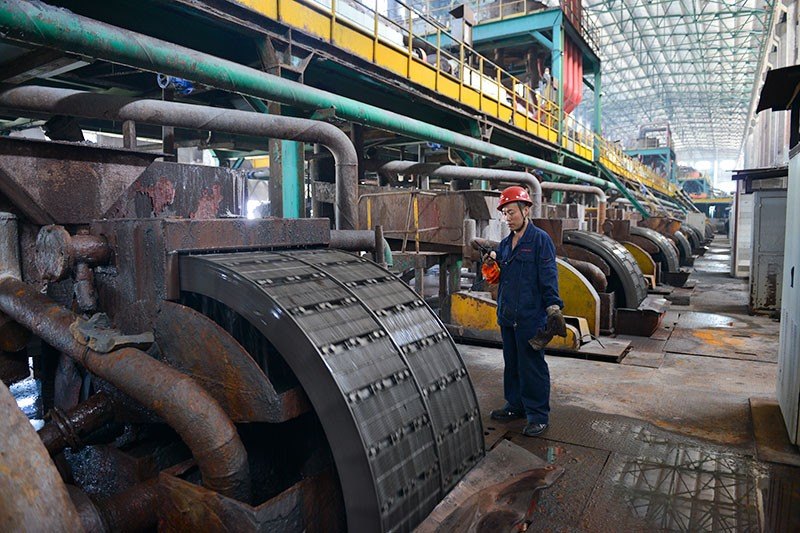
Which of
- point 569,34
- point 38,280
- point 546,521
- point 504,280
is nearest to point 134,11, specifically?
point 38,280

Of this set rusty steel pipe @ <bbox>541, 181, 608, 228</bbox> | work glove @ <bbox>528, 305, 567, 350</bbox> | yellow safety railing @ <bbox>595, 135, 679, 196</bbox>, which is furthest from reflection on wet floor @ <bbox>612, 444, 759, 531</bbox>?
yellow safety railing @ <bbox>595, 135, 679, 196</bbox>

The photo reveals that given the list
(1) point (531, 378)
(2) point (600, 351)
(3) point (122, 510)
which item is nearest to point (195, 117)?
(3) point (122, 510)

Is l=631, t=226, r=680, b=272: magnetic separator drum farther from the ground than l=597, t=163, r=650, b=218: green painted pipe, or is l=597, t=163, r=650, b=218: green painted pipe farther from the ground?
l=597, t=163, r=650, b=218: green painted pipe

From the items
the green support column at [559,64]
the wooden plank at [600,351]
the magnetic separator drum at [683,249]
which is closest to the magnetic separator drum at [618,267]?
the wooden plank at [600,351]

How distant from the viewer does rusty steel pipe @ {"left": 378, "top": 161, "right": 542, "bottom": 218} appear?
21.4 ft

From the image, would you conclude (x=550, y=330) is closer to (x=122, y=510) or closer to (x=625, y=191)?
(x=122, y=510)

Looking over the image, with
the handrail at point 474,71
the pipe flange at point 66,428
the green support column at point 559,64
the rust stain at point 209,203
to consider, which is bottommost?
the pipe flange at point 66,428

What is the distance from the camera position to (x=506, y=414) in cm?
425

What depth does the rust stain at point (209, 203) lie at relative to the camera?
3.55 meters

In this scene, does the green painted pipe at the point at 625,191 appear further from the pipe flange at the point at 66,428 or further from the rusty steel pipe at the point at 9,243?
the pipe flange at the point at 66,428

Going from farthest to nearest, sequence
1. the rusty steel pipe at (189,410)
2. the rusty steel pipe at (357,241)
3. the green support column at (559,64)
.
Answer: the green support column at (559,64), the rusty steel pipe at (357,241), the rusty steel pipe at (189,410)

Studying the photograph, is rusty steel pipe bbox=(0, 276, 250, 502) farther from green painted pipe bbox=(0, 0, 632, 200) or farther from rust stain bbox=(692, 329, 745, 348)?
rust stain bbox=(692, 329, 745, 348)

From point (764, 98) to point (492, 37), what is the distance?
47.0 feet

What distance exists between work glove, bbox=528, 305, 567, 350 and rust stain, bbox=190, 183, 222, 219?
2.34 metres
